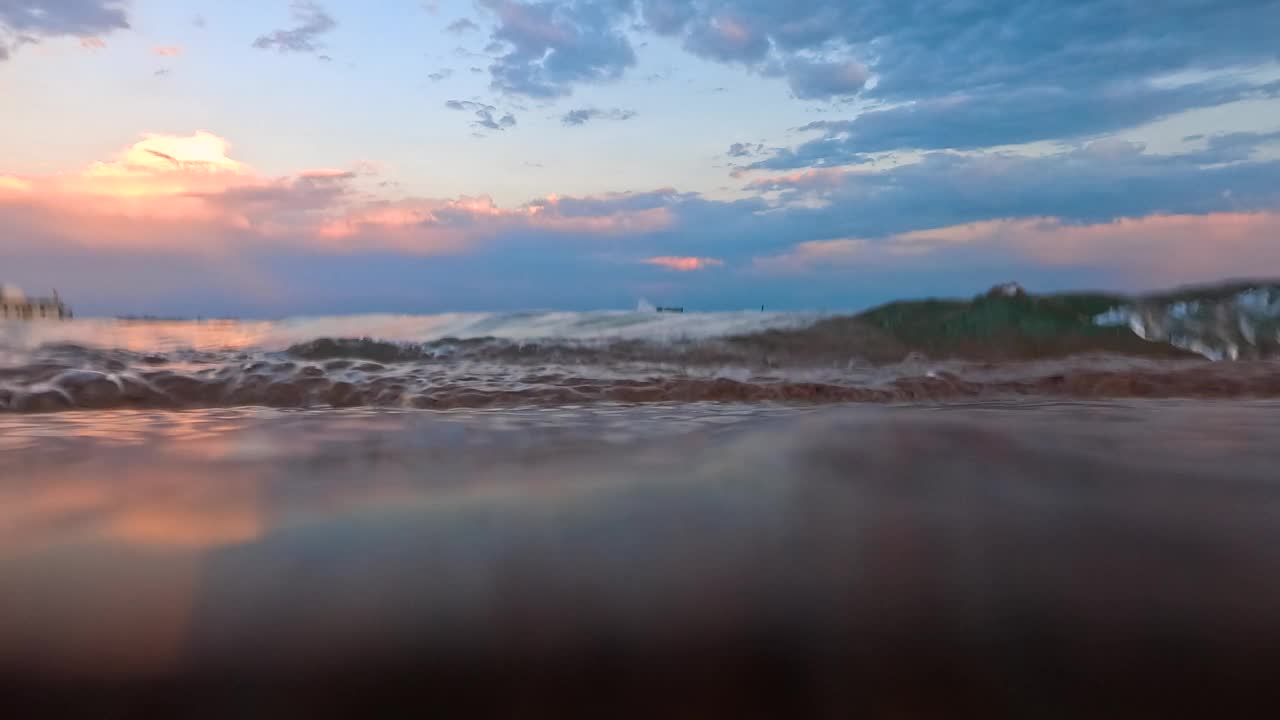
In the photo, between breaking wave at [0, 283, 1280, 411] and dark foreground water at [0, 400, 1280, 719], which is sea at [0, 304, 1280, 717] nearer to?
dark foreground water at [0, 400, 1280, 719]

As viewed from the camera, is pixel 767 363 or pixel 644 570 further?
pixel 767 363

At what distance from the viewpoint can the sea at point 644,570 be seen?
2.88 feet

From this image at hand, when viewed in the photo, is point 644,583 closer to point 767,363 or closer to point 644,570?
point 644,570

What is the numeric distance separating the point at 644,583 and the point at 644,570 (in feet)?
0.15

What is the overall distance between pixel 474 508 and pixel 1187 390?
4.48m

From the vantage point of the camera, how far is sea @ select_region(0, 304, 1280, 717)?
2.88 feet

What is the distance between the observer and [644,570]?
1190 mm

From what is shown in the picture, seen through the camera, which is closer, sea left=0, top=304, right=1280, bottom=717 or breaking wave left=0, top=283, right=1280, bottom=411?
sea left=0, top=304, right=1280, bottom=717

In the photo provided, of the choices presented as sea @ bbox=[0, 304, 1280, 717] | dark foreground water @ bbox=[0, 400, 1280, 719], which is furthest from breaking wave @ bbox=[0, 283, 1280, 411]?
dark foreground water @ bbox=[0, 400, 1280, 719]

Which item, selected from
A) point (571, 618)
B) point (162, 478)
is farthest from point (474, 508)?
point (162, 478)

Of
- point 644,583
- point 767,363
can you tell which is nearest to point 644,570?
point 644,583

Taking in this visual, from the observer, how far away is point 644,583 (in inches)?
45.1

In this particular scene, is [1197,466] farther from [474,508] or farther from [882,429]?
[474,508]

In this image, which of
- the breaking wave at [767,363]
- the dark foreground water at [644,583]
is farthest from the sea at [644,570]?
the breaking wave at [767,363]
